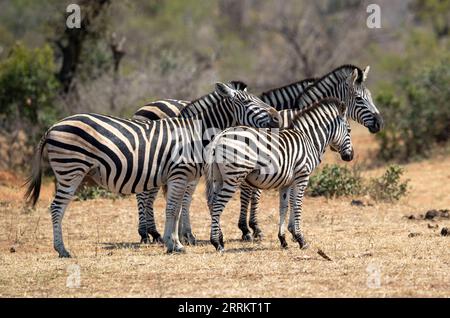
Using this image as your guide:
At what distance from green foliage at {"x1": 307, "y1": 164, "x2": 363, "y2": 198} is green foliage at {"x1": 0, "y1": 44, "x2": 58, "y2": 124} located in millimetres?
6673

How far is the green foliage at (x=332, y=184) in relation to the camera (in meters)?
15.2

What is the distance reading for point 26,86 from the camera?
19469 mm

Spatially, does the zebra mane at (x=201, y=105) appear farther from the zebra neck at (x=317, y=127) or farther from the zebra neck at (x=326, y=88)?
the zebra neck at (x=326, y=88)

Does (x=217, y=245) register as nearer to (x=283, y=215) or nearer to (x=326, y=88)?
(x=283, y=215)

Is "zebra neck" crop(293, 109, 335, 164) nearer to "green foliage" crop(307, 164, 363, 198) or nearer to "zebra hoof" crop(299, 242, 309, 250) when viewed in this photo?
"zebra hoof" crop(299, 242, 309, 250)

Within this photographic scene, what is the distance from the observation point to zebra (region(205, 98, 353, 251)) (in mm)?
10180

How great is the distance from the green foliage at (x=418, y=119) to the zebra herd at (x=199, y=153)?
352 inches

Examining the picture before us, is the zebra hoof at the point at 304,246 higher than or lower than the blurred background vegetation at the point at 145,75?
lower

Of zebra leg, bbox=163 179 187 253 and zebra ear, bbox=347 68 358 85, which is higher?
zebra ear, bbox=347 68 358 85

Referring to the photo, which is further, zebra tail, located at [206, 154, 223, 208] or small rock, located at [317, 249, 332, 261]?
zebra tail, located at [206, 154, 223, 208]

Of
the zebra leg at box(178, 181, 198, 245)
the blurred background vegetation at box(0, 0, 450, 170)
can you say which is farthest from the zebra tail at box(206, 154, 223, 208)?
the blurred background vegetation at box(0, 0, 450, 170)

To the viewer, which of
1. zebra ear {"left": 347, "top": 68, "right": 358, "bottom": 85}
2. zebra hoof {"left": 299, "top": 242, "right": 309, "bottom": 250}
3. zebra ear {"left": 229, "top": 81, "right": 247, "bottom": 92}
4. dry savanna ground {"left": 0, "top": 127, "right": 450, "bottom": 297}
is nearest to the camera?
dry savanna ground {"left": 0, "top": 127, "right": 450, "bottom": 297}

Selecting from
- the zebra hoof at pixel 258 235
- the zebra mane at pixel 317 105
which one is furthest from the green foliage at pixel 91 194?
the zebra mane at pixel 317 105

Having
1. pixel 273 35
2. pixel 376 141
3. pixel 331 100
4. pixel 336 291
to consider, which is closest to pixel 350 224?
pixel 331 100
